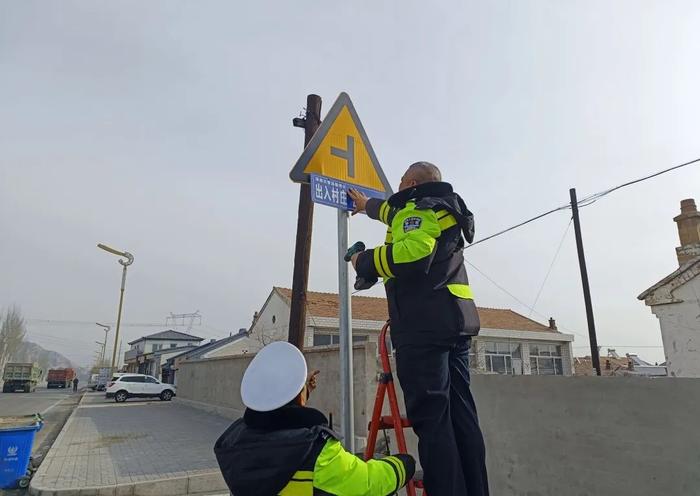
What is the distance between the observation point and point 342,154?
317 centimetres

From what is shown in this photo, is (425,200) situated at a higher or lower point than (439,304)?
higher

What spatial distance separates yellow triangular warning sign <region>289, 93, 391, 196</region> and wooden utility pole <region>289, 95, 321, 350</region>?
138 cm

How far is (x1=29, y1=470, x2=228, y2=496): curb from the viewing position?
6340 mm

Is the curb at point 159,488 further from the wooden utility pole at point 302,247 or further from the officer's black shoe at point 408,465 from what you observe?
the officer's black shoe at point 408,465

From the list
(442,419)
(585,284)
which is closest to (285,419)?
(442,419)

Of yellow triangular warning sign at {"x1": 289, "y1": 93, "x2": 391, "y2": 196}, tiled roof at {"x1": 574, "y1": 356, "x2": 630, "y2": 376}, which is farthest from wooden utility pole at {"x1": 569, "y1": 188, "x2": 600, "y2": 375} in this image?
yellow triangular warning sign at {"x1": 289, "y1": 93, "x2": 391, "y2": 196}

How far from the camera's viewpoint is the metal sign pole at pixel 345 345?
257 centimetres

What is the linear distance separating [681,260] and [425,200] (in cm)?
1613

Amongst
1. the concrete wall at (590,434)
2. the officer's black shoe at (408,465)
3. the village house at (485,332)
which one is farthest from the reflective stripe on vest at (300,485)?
the village house at (485,332)

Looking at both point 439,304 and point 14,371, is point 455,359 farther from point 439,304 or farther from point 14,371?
point 14,371

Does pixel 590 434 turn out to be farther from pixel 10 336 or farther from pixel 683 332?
pixel 10 336

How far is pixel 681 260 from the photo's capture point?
47.7 feet

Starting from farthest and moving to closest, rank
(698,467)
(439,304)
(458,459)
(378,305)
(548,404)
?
(378,305)
(548,404)
(698,467)
(439,304)
(458,459)

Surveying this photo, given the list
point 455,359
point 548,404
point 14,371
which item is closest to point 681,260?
point 548,404
